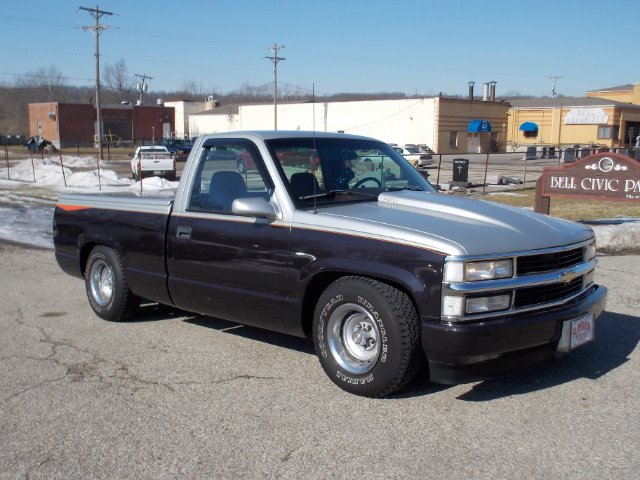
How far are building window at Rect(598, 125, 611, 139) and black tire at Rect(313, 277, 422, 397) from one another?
2660 inches

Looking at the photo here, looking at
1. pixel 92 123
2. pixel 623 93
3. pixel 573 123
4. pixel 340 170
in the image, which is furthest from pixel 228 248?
pixel 623 93

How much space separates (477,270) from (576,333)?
1.00 metres

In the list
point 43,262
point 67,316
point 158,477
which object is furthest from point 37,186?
point 158,477

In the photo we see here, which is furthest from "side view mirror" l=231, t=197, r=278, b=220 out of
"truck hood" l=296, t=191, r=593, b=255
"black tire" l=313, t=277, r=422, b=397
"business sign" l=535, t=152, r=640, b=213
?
"business sign" l=535, t=152, r=640, b=213

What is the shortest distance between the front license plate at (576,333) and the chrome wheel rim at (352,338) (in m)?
1.23

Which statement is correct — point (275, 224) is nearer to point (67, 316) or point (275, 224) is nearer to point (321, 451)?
point (321, 451)

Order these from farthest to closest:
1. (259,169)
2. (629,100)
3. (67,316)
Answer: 1. (629,100)
2. (67,316)
3. (259,169)

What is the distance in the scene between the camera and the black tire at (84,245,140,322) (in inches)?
254

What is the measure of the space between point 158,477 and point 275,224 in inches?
80.4

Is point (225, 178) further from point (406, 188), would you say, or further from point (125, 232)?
point (406, 188)

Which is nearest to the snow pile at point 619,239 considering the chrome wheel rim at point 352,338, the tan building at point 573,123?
the chrome wheel rim at point 352,338

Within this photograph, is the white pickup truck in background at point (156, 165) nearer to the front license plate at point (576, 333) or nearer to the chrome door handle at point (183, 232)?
the chrome door handle at point (183, 232)

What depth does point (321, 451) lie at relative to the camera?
3.85 m

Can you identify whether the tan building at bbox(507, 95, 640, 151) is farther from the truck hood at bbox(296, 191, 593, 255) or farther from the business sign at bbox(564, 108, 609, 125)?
the truck hood at bbox(296, 191, 593, 255)
